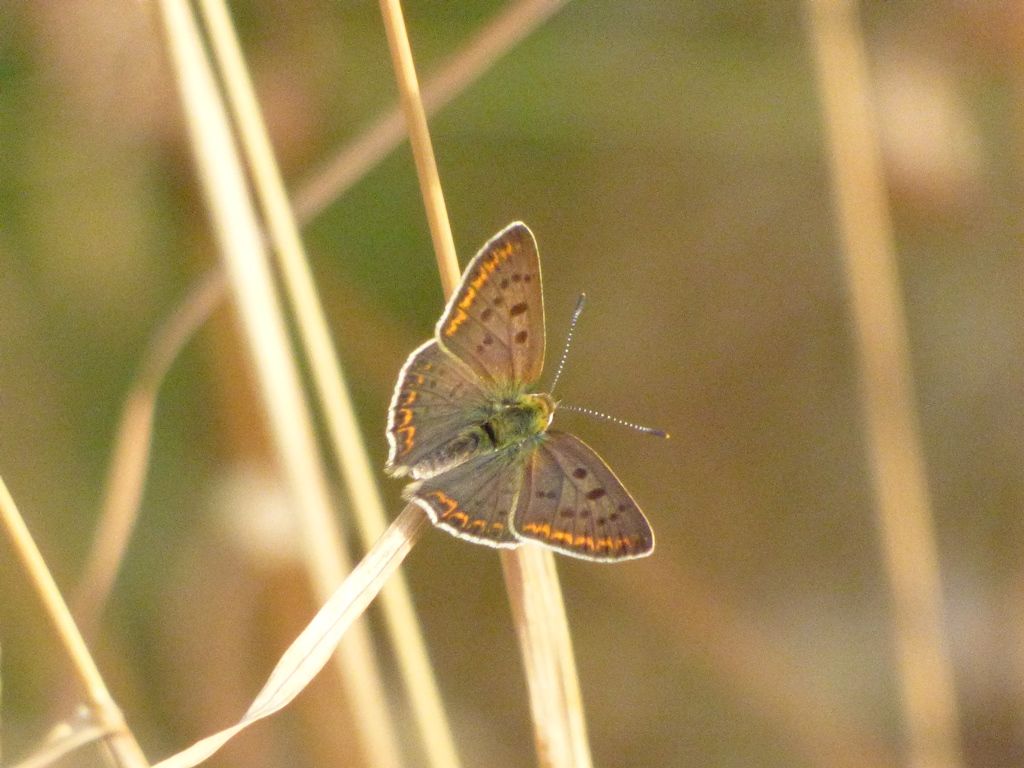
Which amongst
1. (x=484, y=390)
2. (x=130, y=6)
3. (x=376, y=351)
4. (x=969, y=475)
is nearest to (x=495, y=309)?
(x=484, y=390)

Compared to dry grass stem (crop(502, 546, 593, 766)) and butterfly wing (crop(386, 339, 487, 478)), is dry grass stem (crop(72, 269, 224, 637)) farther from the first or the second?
dry grass stem (crop(502, 546, 593, 766))

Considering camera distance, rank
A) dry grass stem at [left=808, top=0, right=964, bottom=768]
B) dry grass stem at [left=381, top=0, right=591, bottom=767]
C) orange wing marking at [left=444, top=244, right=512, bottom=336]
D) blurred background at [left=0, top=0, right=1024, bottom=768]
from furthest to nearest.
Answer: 1. blurred background at [left=0, top=0, right=1024, bottom=768]
2. dry grass stem at [left=808, top=0, right=964, bottom=768]
3. orange wing marking at [left=444, top=244, right=512, bottom=336]
4. dry grass stem at [left=381, top=0, right=591, bottom=767]

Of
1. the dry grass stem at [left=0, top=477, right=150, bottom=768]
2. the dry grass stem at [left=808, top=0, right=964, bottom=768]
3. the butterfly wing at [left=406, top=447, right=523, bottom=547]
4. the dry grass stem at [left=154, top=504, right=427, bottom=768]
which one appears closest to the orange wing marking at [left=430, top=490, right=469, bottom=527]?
the butterfly wing at [left=406, top=447, right=523, bottom=547]

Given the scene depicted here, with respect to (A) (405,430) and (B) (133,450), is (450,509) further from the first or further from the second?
(B) (133,450)

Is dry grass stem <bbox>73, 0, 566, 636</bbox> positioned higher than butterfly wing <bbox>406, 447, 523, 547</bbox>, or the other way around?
dry grass stem <bbox>73, 0, 566, 636</bbox>

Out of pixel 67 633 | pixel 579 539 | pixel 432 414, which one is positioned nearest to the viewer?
pixel 67 633

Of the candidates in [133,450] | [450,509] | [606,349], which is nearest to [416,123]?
[450,509]

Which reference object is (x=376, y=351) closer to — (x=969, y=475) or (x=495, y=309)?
(x=495, y=309)
